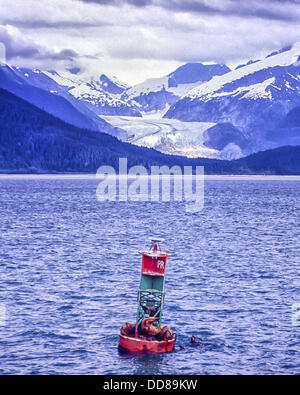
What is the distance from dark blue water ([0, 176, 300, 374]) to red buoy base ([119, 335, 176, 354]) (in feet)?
1.87

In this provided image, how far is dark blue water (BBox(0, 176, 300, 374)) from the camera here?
132 ft

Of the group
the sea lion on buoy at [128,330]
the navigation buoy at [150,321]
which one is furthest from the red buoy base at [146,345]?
the sea lion on buoy at [128,330]


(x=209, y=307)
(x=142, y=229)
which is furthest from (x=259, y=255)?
(x=142, y=229)

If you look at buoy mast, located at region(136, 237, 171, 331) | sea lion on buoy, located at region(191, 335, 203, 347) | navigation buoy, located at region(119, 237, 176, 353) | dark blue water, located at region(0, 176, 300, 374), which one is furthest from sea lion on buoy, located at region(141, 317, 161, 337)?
sea lion on buoy, located at region(191, 335, 203, 347)

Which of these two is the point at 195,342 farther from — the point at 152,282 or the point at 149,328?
the point at 152,282

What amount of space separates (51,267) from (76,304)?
54.8 ft

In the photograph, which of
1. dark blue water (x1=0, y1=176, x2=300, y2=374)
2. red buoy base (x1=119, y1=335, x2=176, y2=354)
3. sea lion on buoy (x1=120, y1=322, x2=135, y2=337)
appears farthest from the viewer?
sea lion on buoy (x1=120, y1=322, x2=135, y2=337)

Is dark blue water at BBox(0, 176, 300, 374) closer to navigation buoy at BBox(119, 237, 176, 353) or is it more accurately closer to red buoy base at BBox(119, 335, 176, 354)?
red buoy base at BBox(119, 335, 176, 354)

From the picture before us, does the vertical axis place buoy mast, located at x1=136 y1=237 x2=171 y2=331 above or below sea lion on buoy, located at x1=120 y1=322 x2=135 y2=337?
above

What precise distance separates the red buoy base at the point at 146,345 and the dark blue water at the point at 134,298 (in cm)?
57

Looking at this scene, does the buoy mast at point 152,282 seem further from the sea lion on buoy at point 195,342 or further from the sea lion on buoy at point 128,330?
the sea lion on buoy at point 195,342

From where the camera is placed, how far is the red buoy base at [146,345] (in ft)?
135

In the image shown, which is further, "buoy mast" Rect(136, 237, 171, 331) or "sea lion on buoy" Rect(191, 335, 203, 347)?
"sea lion on buoy" Rect(191, 335, 203, 347)

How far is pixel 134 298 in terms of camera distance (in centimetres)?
5516
